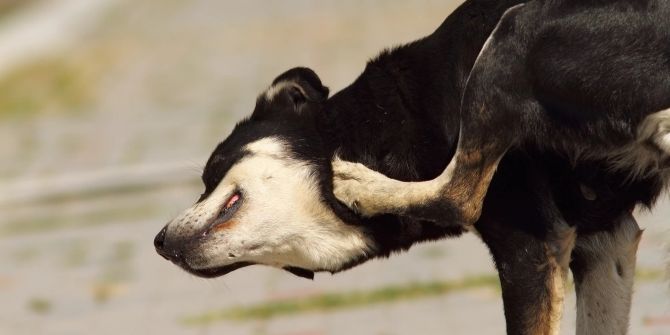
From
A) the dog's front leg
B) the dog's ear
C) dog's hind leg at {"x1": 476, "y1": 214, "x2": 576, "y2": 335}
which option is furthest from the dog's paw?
dog's hind leg at {"x1": 476, "y1": 214, "x2": 576, "y2": 335}

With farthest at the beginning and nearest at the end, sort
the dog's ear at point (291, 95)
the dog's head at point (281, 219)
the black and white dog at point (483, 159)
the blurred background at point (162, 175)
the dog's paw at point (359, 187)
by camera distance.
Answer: the blurred background at point (162, 175), the dog's ear at point (291, 95), the dog's head at point (281, 219), the dog's paw at point (359, 187), the black and white dog at point (483, 159)

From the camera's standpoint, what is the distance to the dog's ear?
16.8ft

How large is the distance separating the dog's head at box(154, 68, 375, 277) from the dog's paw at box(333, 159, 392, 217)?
0.15 ft

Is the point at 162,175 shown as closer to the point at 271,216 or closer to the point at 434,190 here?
the point at 271,216

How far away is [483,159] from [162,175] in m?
5.72

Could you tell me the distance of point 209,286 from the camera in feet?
26.4

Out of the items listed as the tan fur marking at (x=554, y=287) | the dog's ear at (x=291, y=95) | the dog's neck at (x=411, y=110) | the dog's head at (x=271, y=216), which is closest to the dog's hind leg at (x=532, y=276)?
the tan fur marking at (x=554, y=287)

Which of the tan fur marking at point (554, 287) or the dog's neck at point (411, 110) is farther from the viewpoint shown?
the dog's neck at point (411, 110)

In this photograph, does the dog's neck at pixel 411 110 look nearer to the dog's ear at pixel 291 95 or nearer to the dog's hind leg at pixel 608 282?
the dog's ear at pixel 291 95

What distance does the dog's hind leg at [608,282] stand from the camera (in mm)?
5016

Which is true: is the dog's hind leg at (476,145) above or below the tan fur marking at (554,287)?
above

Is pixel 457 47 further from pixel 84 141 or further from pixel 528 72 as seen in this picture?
pixel 84 141

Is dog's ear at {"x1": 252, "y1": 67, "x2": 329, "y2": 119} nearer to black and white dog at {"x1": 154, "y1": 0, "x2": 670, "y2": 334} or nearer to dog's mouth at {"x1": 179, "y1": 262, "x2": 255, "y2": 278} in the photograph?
black and white dog at {"x1": 154, "y1": 0, "x2": 670, "y2": 334}

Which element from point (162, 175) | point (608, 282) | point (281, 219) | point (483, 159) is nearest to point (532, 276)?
point (483, 159)
